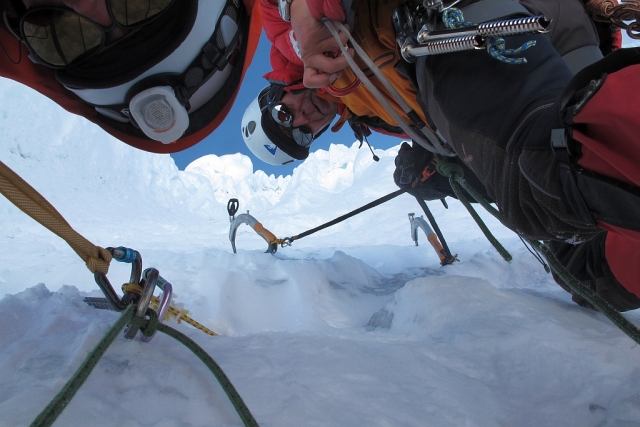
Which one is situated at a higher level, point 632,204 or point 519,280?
point 632,204

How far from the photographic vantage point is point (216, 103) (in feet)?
5.47

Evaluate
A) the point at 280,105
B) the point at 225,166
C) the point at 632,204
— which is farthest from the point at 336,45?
the point at 225,166

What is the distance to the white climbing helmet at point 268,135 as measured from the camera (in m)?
2.64

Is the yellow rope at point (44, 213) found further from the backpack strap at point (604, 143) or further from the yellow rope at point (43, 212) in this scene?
the backpack strap at point (604, 143)

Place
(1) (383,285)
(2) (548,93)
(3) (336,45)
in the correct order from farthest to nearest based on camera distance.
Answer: (1) (383,285) → (3) (336,45) → (2) (548,93)

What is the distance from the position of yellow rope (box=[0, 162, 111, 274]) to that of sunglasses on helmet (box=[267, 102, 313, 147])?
1.84 meters

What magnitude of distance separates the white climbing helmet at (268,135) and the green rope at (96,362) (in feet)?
6.19

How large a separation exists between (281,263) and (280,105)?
120 cm

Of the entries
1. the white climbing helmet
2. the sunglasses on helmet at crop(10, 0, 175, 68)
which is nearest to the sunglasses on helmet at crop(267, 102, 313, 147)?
the white climbing helmet

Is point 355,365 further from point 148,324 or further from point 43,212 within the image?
point 43,212

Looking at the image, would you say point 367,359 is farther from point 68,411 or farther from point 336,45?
point 336,45

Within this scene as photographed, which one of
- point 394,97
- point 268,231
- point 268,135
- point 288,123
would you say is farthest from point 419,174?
point 268,231

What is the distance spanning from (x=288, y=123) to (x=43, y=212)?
6.32 feet

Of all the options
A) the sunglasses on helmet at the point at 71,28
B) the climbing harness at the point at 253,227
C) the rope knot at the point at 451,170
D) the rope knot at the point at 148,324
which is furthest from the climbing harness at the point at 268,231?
the rope knot at the point at 148,324
